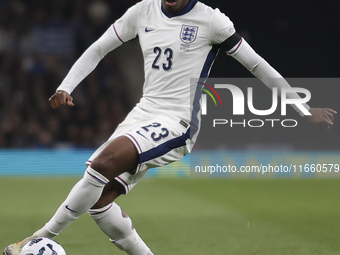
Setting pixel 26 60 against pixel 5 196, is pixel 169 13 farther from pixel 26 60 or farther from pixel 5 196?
pixel 26 60

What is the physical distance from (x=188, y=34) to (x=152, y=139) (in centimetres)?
73

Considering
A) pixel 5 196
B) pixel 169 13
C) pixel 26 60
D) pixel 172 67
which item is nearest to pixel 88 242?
pixel 172 67

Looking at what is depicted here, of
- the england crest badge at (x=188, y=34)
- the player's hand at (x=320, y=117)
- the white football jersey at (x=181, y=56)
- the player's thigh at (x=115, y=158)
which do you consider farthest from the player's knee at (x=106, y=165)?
the player's hand at (x=320, y=117)

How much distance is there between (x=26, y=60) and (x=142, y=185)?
4114 mm

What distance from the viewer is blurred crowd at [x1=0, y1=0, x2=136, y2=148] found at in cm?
985

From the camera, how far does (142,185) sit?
7605mm

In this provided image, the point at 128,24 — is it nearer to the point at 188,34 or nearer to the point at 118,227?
the point at 188,34

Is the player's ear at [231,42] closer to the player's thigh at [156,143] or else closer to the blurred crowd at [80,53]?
the player's thigh at [156,143]

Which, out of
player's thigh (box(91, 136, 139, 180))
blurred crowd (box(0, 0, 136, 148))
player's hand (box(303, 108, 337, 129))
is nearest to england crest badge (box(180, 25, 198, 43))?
player's thigh (box(91, 136, 139, 180))

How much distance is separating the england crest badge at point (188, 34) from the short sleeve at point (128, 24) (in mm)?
385

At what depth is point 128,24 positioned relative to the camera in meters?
3.55

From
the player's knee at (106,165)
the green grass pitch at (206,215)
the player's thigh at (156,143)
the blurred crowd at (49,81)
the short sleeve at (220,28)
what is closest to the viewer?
the player's knee at (106,165)

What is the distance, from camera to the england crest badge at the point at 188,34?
3.30 m

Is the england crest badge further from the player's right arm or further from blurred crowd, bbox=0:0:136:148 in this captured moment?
blurred crowd, bbox=0:0:136:148
